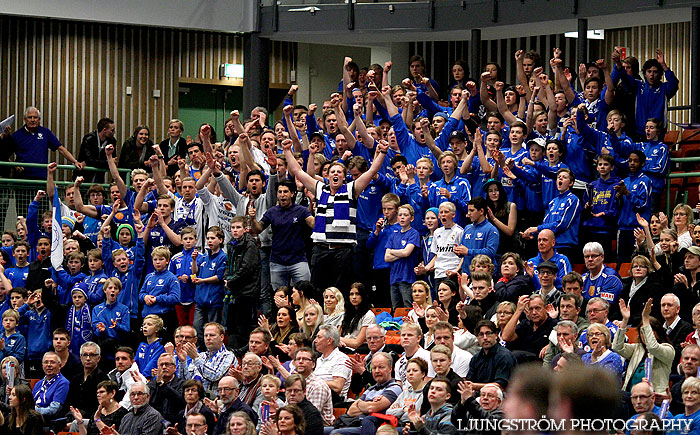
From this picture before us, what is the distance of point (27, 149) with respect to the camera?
14.9 m

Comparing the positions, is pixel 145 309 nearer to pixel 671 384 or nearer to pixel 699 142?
pixel 671 384

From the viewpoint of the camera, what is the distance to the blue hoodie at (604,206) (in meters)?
11.2

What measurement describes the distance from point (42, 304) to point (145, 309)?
127 centimetres

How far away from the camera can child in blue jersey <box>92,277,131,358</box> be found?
11.3 metres

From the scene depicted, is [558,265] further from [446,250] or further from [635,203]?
[635,203]

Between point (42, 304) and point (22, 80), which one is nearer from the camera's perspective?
point (42, 304)

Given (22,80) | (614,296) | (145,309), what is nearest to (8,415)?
(145,309)

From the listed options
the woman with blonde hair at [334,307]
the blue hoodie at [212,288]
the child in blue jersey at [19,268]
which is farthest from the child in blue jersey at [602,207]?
the child in blue jersey at [19,268]

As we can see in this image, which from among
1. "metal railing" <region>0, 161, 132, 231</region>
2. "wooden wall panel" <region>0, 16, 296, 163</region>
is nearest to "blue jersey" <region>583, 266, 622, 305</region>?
"metal railing" <region>0, 161, 132, 231</region>

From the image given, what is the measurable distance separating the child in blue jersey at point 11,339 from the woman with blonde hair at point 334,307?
3474mm

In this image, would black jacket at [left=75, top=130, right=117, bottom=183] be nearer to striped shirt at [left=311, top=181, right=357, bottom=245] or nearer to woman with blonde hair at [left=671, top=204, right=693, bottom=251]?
striped shirt at [left=311, top=181, right=357, bottom=245]

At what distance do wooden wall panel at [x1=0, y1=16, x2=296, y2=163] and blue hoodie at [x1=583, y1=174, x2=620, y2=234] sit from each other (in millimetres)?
9543

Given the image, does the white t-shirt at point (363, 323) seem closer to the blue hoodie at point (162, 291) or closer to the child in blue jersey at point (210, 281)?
the child in blue jersey at point (210, 281)

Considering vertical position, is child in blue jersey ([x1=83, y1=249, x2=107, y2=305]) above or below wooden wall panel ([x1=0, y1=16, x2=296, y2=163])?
below
